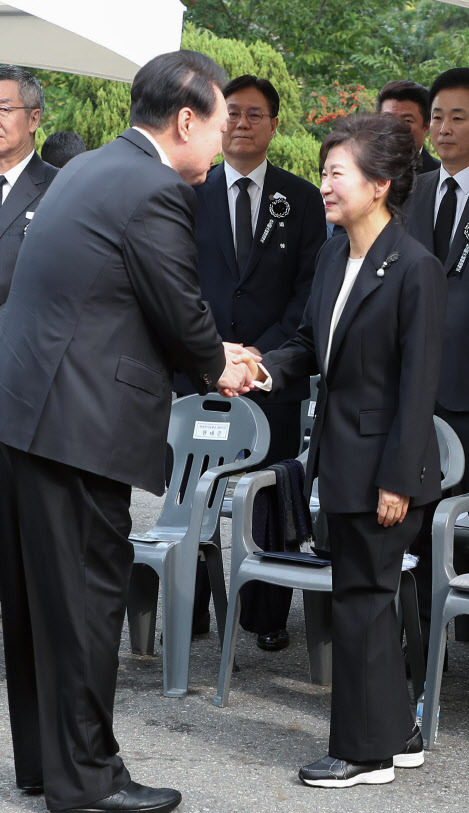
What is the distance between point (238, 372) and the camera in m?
3.84

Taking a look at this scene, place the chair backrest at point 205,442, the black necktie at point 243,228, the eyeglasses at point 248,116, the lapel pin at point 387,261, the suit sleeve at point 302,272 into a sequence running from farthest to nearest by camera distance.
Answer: the eyeglasses at point 248,116 < the black necktie at point 243,228 < the suit sleeve at point 302,272 < the chair backrest at point 205,442 < the lapel pin at point 387,261

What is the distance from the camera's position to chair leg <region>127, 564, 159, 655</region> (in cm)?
498

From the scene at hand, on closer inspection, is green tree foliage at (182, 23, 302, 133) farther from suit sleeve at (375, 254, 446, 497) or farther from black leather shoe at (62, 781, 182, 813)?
black leather shoe at (62, 781, 182, 813)

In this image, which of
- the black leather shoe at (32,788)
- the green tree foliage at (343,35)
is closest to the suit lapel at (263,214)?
the black leather shoe at (32,788)

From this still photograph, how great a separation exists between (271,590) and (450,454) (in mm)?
965

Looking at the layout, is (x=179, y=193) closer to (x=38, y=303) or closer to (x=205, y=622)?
(x=38, y=303)

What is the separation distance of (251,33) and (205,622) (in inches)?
511

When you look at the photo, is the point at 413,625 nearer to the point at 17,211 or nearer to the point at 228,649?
the point at 228,649

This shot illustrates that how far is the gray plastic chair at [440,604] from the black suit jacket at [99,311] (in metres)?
1.22

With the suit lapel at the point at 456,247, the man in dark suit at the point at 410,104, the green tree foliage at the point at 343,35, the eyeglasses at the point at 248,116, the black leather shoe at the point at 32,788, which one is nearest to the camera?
the black leather shoe at the point at 32,788

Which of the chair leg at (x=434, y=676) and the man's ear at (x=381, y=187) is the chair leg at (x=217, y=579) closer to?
the chair leg at (x=434, y=676)

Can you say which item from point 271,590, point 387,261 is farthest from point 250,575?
point 387,261

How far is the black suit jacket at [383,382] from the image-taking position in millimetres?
3543

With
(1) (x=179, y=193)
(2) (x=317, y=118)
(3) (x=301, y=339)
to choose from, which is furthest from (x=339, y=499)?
(2) (x=317, y=118)
